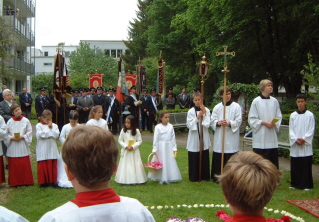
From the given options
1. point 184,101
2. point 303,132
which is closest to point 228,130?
point 303,132

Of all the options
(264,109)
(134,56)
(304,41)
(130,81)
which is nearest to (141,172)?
(264,109)

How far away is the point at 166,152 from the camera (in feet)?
30.8

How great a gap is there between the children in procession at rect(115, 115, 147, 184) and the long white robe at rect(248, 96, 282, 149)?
8.81 ft

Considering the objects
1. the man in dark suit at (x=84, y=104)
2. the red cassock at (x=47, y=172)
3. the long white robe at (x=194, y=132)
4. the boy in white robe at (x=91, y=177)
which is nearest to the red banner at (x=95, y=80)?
the man in dark suit at (x=84, y=104)

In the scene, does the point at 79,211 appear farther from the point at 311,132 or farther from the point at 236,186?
the point at 311,132

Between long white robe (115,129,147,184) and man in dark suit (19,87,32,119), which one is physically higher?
man in dark suit (19,87,32,119)

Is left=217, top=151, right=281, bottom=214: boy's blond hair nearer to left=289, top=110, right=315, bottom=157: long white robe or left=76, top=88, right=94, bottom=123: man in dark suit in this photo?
left=289, top=110, right=315, bottom=157: long white robe

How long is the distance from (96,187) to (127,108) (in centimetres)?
1556

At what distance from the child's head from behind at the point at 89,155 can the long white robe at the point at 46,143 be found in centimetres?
684

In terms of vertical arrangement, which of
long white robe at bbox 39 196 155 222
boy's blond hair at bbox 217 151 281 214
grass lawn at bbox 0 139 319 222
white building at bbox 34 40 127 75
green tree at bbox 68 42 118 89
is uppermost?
white building at bbox 34 40 127 75

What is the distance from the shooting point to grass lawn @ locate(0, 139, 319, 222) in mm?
6832

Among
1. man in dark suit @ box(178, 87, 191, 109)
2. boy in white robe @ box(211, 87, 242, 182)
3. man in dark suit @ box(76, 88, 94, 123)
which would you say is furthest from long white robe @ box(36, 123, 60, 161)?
man in dark suit @ box(178, 87, 191, 109)

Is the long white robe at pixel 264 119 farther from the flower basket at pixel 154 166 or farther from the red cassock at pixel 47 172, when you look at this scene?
the red cassock at pixel 47 172

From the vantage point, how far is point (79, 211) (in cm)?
229
